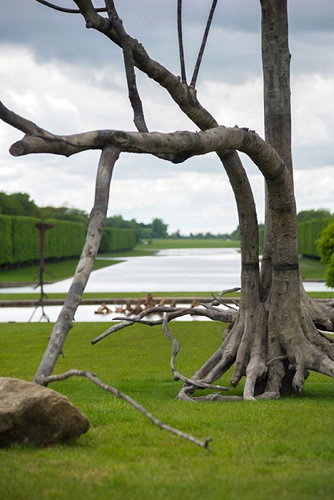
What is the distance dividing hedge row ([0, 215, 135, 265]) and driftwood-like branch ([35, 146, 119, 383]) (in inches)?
1496

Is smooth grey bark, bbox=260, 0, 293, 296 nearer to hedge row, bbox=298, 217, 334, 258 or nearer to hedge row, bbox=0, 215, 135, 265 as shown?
hedge row, bbox=0, 215, 135, 265

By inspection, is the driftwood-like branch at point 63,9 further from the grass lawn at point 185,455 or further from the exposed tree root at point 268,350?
the grass lawn at point 185,455

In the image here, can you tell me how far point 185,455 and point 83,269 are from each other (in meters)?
1.46

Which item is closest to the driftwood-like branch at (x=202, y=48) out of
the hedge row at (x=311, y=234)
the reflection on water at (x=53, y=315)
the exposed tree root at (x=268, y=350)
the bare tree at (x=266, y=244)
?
the bare tree at (x=266, y=244)

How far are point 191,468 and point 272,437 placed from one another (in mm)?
1315

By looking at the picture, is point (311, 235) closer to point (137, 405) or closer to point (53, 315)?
point (53, 315)

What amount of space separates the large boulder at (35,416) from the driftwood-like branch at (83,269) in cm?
17

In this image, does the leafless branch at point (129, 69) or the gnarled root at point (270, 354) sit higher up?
the leafless branch at point (129, 69)

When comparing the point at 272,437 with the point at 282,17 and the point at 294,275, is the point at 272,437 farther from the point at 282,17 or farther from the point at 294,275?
the point at 282,17

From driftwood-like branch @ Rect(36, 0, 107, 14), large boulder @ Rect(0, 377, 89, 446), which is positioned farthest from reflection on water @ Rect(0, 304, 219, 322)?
large boulder @ Rect(0, 377, 89, 446)

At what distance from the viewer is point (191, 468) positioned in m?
5.54

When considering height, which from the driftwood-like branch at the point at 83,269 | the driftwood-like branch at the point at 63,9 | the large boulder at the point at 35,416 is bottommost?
the large boulder at the point at 35,416

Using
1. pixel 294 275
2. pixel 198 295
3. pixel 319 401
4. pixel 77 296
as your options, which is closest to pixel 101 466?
pixel 77 296

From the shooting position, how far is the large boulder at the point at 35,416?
6102 mm
